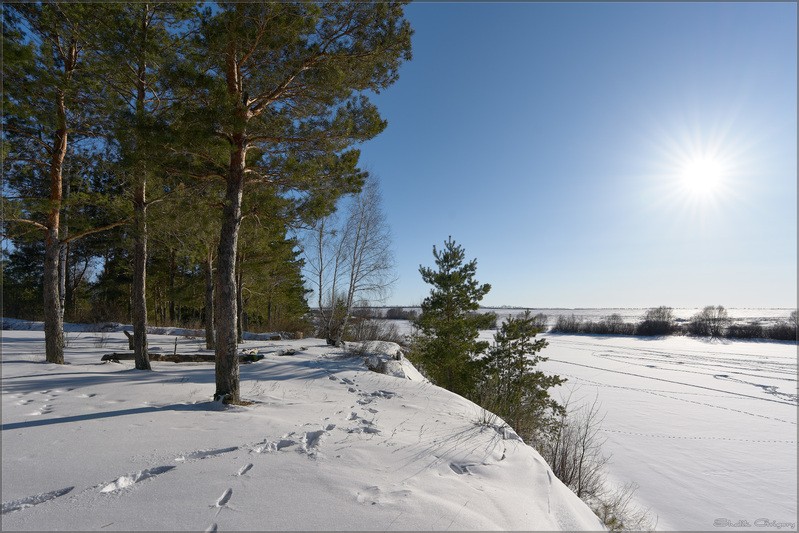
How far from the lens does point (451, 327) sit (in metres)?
12.4

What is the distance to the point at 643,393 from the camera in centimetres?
1568

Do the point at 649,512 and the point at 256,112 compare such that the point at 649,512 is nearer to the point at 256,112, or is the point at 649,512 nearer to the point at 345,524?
the point at 345,524

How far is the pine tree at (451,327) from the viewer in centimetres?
1241

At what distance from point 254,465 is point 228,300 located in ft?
9.14

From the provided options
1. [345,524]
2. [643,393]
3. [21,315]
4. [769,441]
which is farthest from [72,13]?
[21,315]

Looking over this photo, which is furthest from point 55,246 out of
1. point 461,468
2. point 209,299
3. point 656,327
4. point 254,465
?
point 656,327

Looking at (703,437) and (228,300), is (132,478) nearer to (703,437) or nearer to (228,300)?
(228,300)

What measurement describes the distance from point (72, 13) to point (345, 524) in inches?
345

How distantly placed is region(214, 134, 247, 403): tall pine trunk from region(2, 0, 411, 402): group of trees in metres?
0.02

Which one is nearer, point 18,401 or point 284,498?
point 284,498

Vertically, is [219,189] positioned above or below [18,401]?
above

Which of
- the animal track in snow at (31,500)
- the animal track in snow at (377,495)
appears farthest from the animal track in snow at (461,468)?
the animal track in snow at (31,500)

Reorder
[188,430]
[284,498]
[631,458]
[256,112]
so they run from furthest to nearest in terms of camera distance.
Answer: [631,458], [256,112], [188,430], [284,498]

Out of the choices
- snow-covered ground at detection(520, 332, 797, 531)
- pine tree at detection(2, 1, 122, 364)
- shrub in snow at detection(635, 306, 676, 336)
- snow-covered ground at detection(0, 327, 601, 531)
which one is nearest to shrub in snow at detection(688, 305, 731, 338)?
shrub in snow at detection(635, 306, 676, 336)
